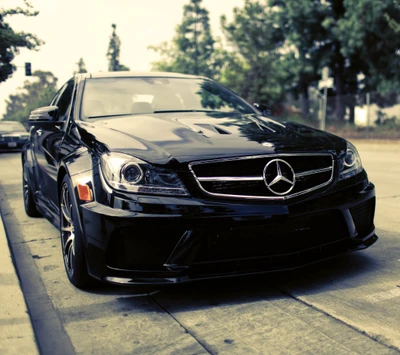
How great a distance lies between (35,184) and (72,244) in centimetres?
214

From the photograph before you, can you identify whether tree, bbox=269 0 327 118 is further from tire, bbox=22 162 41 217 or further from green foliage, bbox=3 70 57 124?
green foliage, bbox=3 70 57 124

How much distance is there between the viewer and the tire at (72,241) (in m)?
3.52

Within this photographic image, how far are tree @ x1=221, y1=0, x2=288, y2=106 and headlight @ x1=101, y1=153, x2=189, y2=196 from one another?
117 ft

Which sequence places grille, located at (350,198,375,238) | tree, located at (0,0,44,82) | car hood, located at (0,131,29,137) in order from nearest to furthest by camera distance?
grille, located at (350,198,375,238) < car hood, located at (0,131,29,137) < tree, located at (0,0,44,82)

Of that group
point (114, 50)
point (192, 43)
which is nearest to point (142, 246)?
point (192, 43)

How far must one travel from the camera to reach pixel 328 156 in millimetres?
3619

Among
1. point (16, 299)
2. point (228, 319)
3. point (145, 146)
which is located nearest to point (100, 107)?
point (145, 146)

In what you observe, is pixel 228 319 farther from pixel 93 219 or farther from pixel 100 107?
pixel 100 107

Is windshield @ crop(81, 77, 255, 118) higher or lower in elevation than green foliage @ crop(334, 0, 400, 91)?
lower

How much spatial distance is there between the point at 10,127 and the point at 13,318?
22.4 m

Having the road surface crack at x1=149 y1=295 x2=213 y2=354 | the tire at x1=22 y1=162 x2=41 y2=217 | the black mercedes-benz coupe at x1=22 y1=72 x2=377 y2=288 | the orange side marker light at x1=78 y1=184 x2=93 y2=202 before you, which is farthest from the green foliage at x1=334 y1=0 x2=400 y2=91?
the road surface crack at x1=149 y1=295 x2=213 y2=354

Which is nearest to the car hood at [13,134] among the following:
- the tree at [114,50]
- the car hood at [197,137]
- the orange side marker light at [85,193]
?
the car hood at [197,137]

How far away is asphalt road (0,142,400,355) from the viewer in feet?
8.95

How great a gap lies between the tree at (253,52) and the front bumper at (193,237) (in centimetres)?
3546
